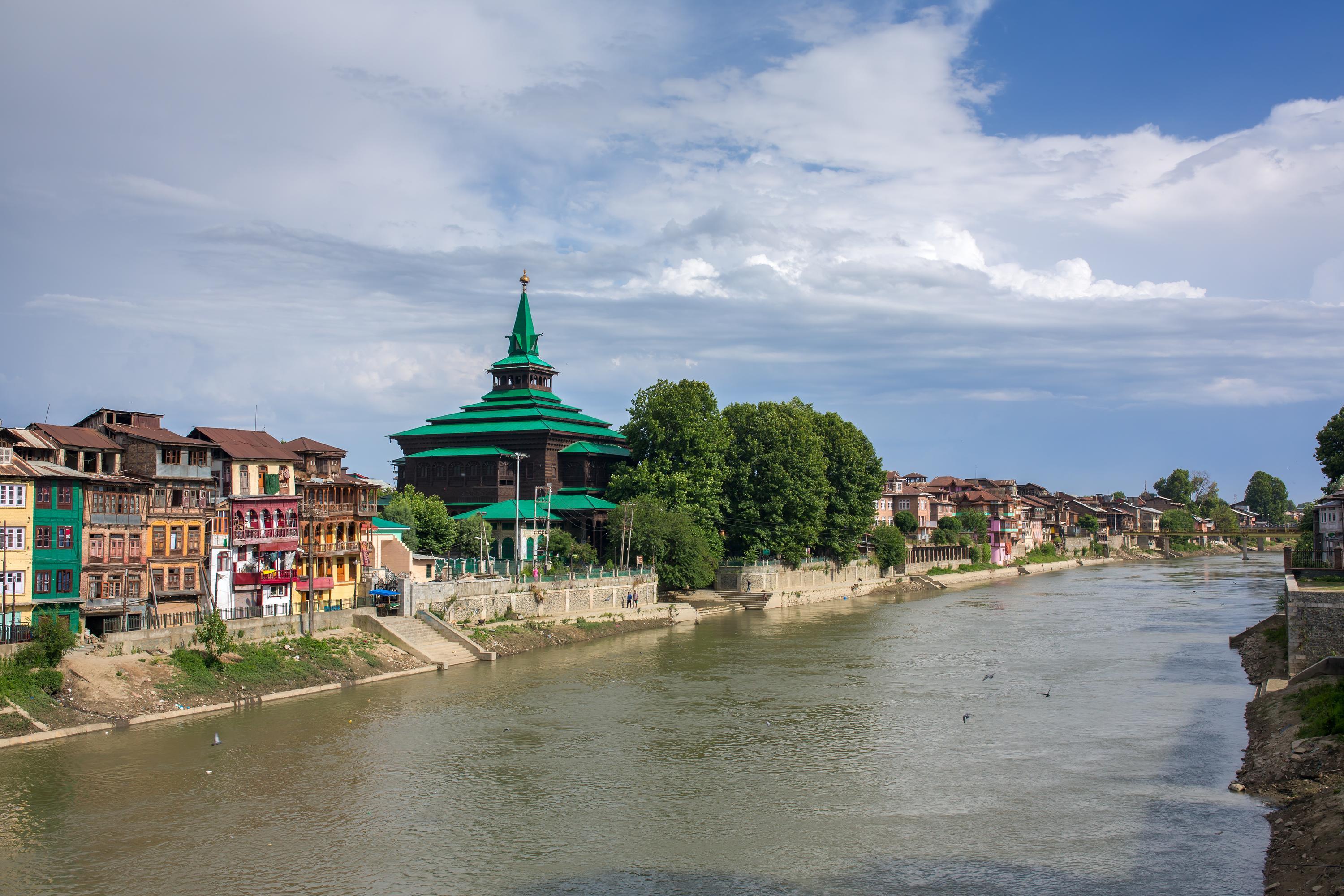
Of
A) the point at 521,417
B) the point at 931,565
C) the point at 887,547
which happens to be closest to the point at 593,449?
the point at 521,417

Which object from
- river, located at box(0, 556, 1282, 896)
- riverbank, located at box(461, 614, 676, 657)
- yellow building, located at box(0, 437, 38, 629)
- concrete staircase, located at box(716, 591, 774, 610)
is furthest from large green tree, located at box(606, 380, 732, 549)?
yellow building, located at box(0, 437, 38, 629)

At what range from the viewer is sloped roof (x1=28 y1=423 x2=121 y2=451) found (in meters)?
40.6

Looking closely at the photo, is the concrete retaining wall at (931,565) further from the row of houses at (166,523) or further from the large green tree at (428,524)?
the row of houses at (166,523)

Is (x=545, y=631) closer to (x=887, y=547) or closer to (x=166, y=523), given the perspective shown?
(x=166, y=523)

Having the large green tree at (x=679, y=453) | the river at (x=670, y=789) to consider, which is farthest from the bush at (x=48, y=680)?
the large green tree at (x=679, y=453)

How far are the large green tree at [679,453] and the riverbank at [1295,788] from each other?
43.1 m

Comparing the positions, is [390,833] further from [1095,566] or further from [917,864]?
[1095,566]

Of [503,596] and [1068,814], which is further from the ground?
[503,596]

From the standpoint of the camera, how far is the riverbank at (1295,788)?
20.9m

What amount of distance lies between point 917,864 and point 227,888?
1420cm

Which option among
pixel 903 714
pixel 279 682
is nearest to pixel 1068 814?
pixel 903 714

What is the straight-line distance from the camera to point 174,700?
36062 millimetres

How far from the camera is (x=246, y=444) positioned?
164 ft

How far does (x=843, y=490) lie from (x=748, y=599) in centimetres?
1927
